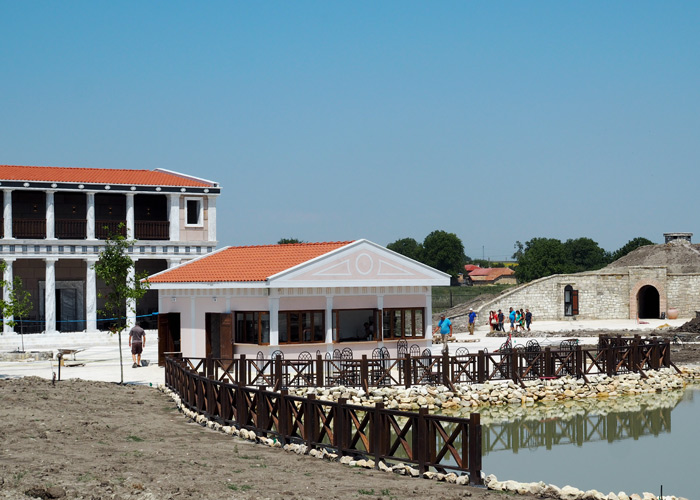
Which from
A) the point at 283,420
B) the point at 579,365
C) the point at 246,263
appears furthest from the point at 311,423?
the point at 579,365

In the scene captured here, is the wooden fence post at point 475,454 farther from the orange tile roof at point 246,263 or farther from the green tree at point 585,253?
the green tree at point 585,253

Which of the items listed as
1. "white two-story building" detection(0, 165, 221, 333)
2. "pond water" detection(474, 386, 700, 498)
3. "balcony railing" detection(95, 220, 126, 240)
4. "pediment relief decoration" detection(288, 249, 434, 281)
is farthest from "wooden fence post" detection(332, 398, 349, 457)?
"balcony railing" detection(95, 220, 126, 240)

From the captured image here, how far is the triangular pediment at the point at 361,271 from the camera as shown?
25.9 m

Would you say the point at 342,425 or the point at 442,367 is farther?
the point at 442,367

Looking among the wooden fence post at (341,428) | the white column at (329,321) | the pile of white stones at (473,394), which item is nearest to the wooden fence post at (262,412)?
the pile of white stones at (473,394)

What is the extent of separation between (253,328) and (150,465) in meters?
13.0

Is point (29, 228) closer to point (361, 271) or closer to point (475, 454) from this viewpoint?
point (361, 271)

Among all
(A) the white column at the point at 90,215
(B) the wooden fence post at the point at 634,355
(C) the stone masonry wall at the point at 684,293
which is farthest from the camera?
(C) the stone masonry wall at the point at 684,293

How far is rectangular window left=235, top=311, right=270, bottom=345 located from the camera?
84.4 ft

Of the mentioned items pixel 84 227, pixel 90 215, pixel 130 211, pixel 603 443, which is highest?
pixel 130 211

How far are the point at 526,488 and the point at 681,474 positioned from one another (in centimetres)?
575

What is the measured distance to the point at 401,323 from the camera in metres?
28.0

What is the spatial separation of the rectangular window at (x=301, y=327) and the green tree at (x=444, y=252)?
342 feet

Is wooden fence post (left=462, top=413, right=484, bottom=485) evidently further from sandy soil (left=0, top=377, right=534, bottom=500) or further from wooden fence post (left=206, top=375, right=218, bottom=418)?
wooden fence post (left=206, top=375, right=218, bottom=418)
